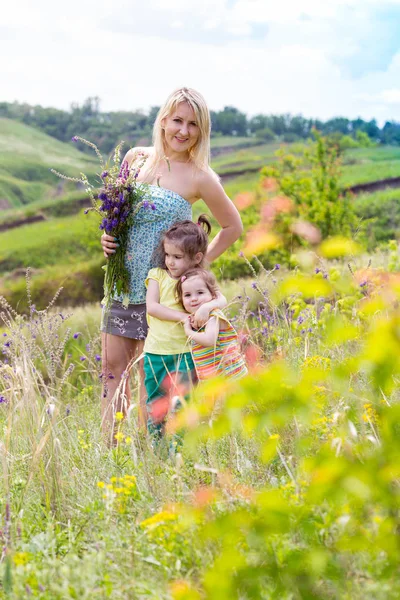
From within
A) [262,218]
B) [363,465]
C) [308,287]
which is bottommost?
[262,218]

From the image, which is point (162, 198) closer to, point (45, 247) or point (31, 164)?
point (45, 247)

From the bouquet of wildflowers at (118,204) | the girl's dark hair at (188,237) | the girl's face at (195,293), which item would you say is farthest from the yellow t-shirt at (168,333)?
the bouquet of wildflowers at (118,204)

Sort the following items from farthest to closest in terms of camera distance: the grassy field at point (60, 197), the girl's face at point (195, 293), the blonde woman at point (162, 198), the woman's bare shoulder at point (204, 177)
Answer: the grassy field at point (60, 197) < the woman's bare shoulder at point (204, 177) < the blonde woman at point (162, 198) < the girl's face at point (195, 293)

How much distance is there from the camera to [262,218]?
1736cm

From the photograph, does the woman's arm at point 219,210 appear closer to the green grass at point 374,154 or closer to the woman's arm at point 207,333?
the woman's arm at point 207,333

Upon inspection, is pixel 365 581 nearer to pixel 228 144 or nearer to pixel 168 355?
pixel 168 355

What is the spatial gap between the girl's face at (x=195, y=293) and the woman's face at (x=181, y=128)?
851mm

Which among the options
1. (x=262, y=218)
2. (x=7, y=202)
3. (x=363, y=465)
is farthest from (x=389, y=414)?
(x=7, y=202)

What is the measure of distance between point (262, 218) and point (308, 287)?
16289 mm

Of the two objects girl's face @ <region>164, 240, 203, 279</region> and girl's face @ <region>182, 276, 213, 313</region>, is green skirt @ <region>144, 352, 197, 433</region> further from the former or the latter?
girl's face @ <region>164, 240, 203, 279</region>

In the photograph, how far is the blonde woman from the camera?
366 centimetres

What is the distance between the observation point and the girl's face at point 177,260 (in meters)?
3.51

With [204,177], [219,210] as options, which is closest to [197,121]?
[204,177]

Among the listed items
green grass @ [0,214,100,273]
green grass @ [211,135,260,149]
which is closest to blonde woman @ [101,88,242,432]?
green grass @ [0,214,100,273]
